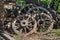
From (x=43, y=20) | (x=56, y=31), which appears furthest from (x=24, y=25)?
(x=56, y=31)

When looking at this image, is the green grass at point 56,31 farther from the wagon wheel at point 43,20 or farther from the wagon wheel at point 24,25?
the wagon wheel at point 24,25

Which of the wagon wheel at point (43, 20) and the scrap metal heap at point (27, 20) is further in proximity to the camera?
the wagon wheel at point (43, 20)

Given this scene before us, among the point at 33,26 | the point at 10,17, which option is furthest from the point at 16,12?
the point at 33,26

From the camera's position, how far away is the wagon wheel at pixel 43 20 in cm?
946

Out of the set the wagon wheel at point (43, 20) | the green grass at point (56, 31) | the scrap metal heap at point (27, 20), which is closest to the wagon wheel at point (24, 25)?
the scrap metal heap at point (27, 20)

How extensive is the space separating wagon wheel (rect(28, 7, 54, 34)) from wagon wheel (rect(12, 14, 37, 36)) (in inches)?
7.7

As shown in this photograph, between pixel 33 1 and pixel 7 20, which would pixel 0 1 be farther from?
pixel 33 1

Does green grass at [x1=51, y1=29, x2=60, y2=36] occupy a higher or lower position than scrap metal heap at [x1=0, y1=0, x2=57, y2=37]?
lower

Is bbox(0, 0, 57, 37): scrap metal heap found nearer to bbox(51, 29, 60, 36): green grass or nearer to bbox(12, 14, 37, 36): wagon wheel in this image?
bbox(12, 14, 37, 36): wagon wheel

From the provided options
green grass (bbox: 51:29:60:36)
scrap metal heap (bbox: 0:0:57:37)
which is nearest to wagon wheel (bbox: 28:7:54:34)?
scrap metal heap (bbox: 0:0:57:37)

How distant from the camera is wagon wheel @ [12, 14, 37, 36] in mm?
9281

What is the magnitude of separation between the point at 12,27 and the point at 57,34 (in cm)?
148

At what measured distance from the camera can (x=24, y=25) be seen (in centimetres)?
927

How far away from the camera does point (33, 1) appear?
11.7 m
